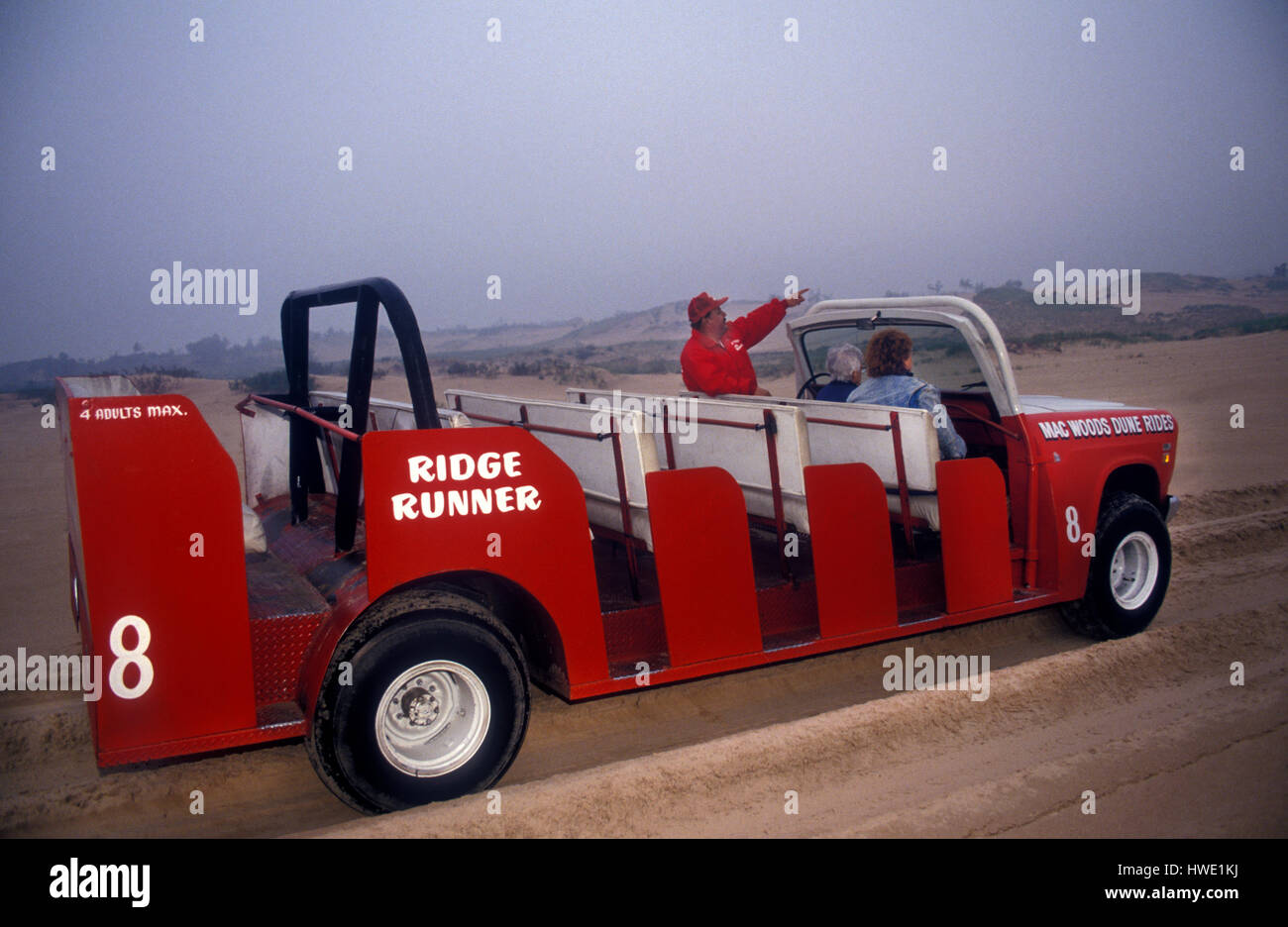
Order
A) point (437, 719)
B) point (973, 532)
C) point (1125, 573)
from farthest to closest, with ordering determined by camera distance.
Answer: point (1125, 573) → point (973, 532) → point (437, 719)

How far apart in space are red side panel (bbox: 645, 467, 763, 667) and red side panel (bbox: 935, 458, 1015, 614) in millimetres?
1232

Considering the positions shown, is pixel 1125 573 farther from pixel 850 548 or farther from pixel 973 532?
pixel 850 548

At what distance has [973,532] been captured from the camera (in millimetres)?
4906

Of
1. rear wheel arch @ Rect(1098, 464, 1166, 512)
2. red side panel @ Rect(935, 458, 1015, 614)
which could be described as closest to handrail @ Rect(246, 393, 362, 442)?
red side panel @ Rect(935, 458, 1015, 614)

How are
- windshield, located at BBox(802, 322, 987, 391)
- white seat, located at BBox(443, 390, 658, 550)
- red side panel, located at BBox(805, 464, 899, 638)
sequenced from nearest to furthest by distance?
white seat, located at BBox(443, 390, 658, 550) → red side panel, located at BBox(805, 464, 899, 638) → windshield, located at BBox(802, 322, 987, 391)

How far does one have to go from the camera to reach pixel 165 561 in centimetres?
311

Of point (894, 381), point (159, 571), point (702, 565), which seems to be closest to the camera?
point (159, 571)

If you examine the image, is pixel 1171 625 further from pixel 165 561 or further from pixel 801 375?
pixel 165 561

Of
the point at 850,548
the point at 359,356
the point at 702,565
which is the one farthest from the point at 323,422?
the point at 850,548

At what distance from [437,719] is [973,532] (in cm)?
292

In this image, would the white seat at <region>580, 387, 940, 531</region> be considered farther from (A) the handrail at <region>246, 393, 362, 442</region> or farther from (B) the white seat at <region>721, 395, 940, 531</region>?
(A) the handrail at <region>246, 393, 362, 442</region>

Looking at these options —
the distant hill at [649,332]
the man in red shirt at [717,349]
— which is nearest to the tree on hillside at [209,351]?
the distant hill at [649,332]

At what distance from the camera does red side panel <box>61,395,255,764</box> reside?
3.02 metres

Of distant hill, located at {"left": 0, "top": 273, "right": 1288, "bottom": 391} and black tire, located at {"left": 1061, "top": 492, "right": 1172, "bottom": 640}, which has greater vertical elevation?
distant hill, located at {"left": 0, "top": 273, "right": 1288, "bottom": 391}
